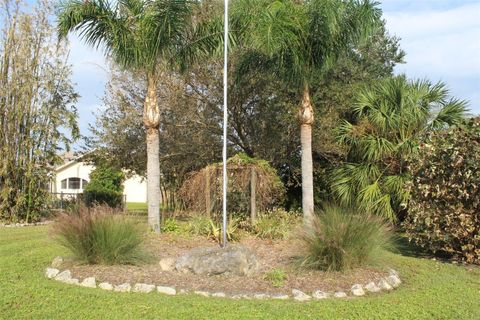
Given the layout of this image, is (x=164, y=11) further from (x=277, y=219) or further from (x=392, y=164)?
(x=392, y=164)

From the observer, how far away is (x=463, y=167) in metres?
9.85

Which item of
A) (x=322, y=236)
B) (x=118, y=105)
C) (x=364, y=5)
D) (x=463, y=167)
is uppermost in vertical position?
(x=364, y=5)

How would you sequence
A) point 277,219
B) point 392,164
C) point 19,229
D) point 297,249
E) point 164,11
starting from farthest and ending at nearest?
point 19,229 < point 392,164 < point 277,219 < point 164,11 < point 297,249

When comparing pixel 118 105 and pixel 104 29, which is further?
pixel 118 105

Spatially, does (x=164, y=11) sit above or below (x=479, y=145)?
above

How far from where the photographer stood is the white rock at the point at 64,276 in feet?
25.3

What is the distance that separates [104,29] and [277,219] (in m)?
6.11

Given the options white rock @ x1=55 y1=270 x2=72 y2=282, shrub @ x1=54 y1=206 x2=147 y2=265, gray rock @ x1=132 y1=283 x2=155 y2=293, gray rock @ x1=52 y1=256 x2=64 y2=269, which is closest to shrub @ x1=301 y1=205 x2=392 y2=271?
gray rock @ x1=132 y1=283 x2=155 y2=293

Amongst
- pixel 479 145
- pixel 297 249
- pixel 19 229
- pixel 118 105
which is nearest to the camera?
pixel 297 249

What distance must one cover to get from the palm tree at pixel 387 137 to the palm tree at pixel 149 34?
4.99 metres

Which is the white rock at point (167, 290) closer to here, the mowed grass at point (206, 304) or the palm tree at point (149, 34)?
the mowed grass at point (206, 304)

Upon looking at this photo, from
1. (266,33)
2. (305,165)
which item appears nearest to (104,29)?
(266,33)

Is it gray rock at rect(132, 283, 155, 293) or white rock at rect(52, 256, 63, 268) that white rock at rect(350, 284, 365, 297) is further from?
white rock at rect(52, 256, 63, 268)

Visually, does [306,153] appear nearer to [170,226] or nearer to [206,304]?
[170,226]
